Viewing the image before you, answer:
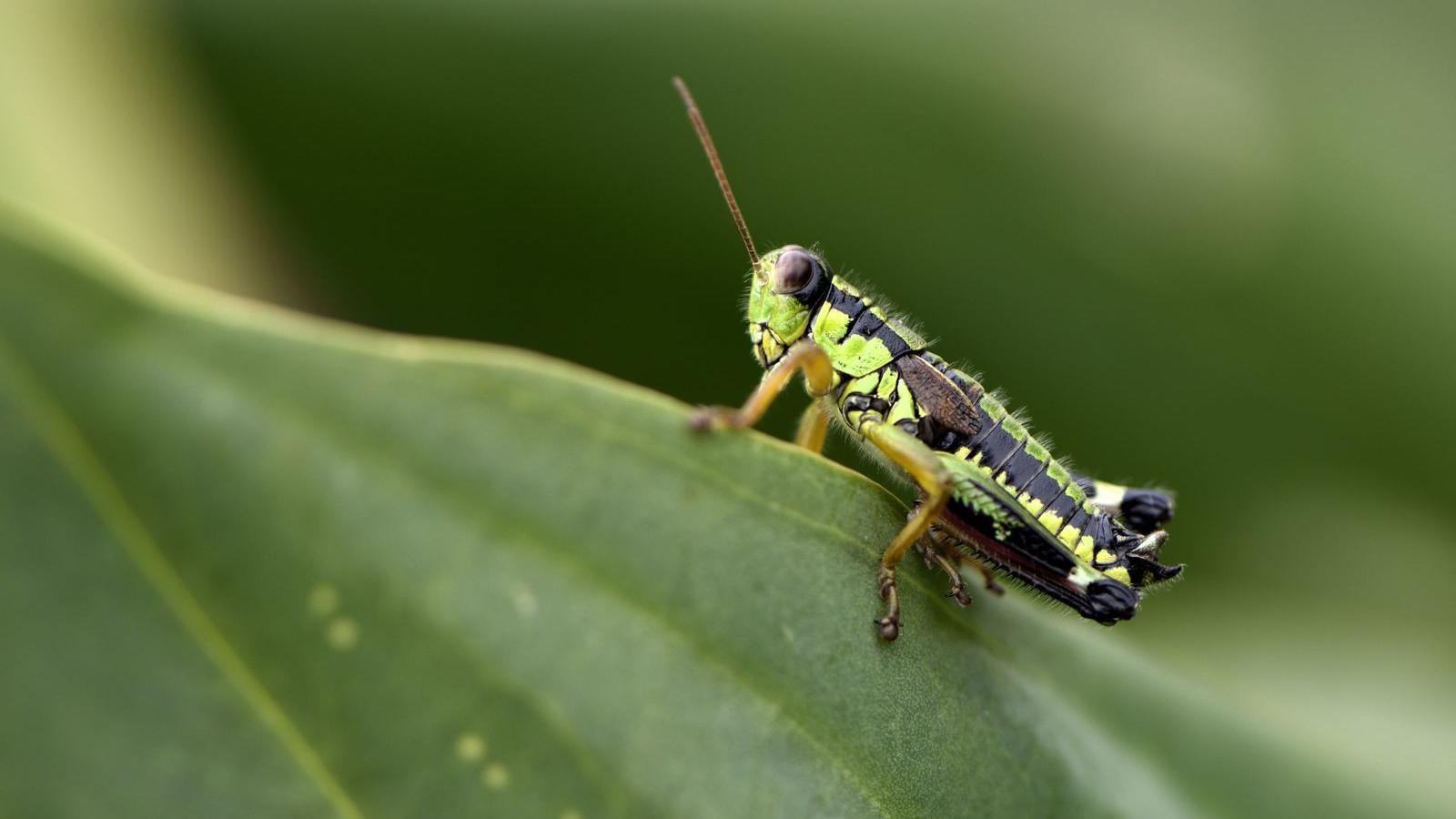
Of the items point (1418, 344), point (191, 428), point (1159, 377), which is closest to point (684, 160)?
point (1159, 377)

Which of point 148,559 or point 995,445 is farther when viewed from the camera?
point 995,445

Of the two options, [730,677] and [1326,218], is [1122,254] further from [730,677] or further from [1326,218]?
[730,677]

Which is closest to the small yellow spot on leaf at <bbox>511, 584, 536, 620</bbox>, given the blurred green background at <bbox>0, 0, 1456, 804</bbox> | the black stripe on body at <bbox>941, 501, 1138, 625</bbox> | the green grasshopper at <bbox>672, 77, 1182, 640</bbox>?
the green grasshopper at <bbox>672, 77, 1182, 640</bbox>

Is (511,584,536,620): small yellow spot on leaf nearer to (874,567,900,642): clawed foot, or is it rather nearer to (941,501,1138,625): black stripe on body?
(874,567,900,642): clawed foot

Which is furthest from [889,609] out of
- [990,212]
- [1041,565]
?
[990,212]

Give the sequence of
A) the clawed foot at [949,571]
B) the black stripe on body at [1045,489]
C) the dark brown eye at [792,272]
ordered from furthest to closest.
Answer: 1. the dark brown eye at [792,272]
2. the black stripe on body at [1045,489]
3. the clawed foot at [949,571]

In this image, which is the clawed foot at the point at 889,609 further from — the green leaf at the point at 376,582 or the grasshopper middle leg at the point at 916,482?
the green leaf at the point at 376,582

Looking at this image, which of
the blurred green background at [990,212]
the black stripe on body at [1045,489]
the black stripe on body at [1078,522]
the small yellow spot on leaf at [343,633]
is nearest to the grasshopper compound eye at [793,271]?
the black stripe on body at [1045,489]

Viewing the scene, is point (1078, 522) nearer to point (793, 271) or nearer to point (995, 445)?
point (995, 445)
